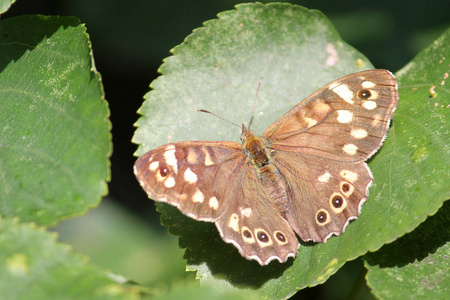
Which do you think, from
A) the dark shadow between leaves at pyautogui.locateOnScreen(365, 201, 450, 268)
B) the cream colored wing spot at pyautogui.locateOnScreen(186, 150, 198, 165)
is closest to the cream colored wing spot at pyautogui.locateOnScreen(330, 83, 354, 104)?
the dark shadow between leaves at pyautogui.locateOnScreen(365, 201, 450, 268)

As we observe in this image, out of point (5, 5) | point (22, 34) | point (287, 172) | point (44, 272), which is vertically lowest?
point (287, 172)

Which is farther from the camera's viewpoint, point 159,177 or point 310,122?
point 310,122

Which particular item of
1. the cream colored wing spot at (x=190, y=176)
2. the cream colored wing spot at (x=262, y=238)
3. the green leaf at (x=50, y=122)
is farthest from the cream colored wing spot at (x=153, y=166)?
the cream colored wing spot at (x=262, y=238)

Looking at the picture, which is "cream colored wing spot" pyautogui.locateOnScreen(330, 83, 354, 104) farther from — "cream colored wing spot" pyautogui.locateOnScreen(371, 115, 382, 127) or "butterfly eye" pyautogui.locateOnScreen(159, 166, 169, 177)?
"butterfly eye" pyautogui.locateOnScreen(159, 166, 169, 177)

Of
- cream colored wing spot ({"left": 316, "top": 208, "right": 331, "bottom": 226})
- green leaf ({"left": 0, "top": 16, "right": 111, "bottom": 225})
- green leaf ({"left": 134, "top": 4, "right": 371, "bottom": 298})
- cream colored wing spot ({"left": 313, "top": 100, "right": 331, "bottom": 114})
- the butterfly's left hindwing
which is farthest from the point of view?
green leaf ({"left": 134, "top": 4, "right": 371, "bottom": 298})

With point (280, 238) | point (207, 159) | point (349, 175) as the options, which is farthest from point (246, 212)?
point (349, 175)

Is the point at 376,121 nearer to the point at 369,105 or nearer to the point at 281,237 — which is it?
the point at 369,105

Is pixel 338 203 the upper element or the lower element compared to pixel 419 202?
lower

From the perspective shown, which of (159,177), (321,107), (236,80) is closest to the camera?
(159,177)

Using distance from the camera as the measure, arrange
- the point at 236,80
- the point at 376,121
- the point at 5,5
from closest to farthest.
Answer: the point at 5,5, the point at 376,121, the point at 236,80
